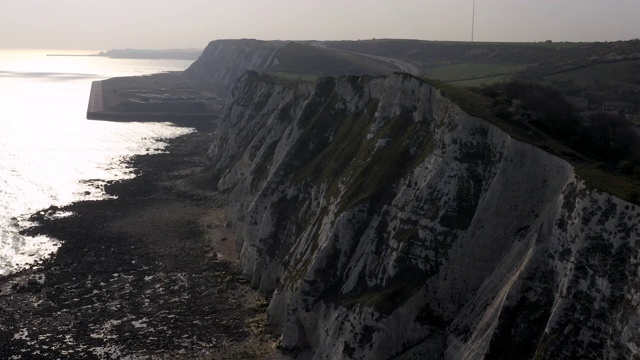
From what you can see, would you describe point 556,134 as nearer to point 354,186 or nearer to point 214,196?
point 354,186

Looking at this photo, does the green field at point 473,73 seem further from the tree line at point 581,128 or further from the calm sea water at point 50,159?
the calm sea water at point 50,159

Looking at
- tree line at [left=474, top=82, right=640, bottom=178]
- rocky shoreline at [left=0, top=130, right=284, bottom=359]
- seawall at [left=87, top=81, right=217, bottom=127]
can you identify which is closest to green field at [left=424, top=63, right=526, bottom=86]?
tree line at [left=474, top=82, right=640, bottom=178]

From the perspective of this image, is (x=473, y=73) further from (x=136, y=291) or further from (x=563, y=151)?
(x=136, y=291)

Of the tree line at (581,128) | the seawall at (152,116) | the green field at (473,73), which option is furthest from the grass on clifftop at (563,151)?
the seawall at (152,116)

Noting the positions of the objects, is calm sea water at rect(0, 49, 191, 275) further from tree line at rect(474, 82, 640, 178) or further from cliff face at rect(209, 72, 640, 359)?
tree line at rect(474, 82, 640, 178)

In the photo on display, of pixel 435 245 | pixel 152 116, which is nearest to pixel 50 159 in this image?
pixel 152 116
